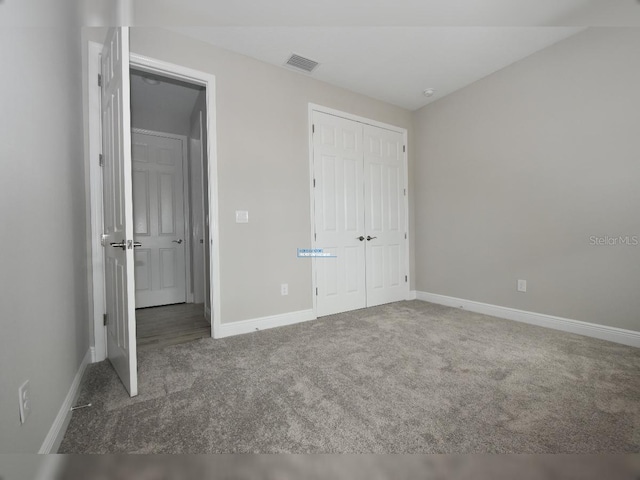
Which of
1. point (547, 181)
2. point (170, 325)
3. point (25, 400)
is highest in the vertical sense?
point (547, 181)

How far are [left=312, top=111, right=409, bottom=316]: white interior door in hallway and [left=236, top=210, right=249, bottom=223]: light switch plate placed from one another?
0.80m

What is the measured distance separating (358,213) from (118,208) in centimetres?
→ 247

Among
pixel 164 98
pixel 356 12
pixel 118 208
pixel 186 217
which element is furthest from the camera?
pixel 186 217

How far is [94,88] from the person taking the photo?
6.63 ft

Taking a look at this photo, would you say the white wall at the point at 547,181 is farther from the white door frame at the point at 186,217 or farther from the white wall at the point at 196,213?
the white door frame at the point at 186,217

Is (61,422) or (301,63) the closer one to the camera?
(61,422)

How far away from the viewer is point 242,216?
2605 millimetres

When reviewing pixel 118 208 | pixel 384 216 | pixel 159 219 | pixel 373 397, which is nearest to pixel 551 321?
pixel 384 216

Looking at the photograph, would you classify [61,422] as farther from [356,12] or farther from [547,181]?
[547,181]

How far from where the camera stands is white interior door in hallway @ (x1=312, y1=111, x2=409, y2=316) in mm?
3121

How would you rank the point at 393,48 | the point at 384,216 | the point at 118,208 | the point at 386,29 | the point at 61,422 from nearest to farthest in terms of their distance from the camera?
the point at 61,422 → the point at 118,208 → the point at 386,29 → the point at 393,48 → the point at 384,216

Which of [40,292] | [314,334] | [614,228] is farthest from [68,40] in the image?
[614,228]

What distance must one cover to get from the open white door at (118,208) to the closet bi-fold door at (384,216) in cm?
258

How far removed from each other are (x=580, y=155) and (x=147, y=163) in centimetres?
516
